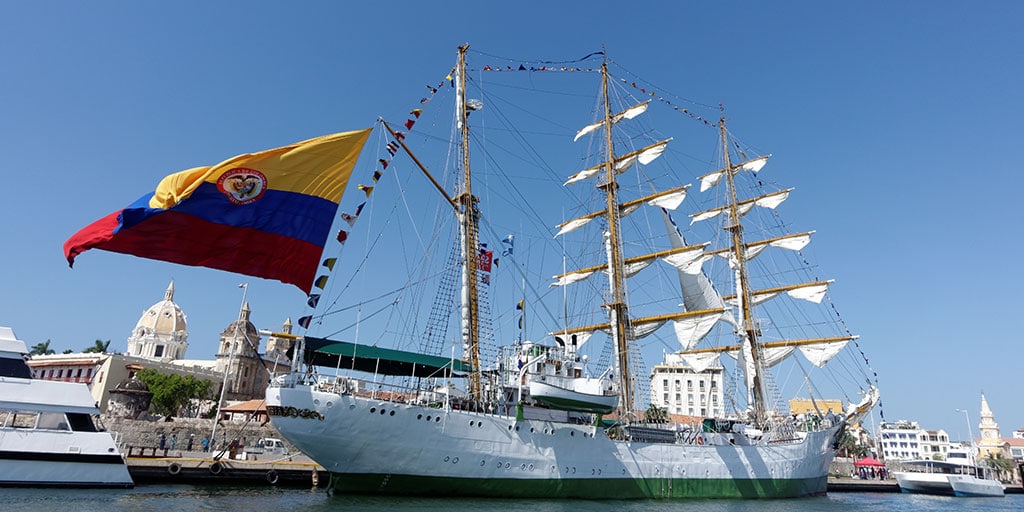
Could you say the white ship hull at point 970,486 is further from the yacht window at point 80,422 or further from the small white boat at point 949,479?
the yacht window at point 80,422

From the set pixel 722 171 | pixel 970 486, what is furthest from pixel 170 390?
pixel 970 486

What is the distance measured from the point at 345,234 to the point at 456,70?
14022mm

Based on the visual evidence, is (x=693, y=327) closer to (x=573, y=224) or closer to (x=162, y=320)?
(x=573, y=224)

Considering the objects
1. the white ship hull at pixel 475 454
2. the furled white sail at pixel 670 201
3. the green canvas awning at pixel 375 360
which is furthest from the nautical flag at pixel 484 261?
the furled white sail at pixel 670 201

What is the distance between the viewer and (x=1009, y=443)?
361 feet

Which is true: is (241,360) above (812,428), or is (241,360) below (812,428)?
above

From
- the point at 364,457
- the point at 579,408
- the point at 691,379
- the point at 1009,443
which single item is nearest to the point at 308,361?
the point at 364,457

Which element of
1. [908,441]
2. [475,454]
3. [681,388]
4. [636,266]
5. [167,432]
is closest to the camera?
[475,454]

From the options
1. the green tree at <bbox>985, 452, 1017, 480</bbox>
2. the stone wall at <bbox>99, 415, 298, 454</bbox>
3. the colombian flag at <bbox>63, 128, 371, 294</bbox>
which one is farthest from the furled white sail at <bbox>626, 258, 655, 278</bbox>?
the green tree at <bbox>985, 452, 1017, 480</bbox>

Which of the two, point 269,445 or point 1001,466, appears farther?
point 1001,466

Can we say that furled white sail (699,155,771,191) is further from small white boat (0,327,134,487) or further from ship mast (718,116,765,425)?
small white boat (0,327,134,487)

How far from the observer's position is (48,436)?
20.0 meters

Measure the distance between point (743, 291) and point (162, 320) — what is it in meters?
89.5

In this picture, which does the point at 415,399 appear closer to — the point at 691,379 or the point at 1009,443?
the point at 691,379
